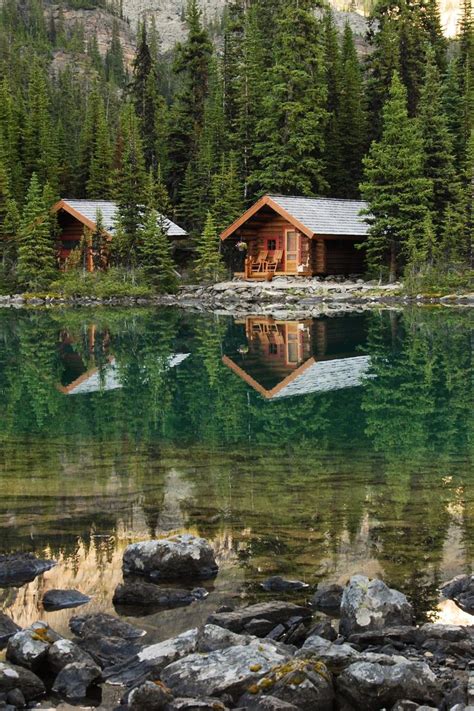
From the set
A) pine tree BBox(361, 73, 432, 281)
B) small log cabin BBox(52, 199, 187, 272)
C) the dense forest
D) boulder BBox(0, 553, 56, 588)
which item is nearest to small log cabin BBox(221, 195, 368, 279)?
the dense forest

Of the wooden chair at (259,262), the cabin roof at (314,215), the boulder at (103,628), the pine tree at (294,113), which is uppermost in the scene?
the pine tree at (294,113)

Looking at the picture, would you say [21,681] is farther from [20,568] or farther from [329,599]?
[329,599]

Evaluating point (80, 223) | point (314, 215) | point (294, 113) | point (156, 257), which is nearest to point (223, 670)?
point (156, 257)

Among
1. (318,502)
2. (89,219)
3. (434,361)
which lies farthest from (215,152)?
(318,502)

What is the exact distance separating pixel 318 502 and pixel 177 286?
36.6m

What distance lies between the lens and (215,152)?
54125 mm

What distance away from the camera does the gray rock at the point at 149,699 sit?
486 centimetres

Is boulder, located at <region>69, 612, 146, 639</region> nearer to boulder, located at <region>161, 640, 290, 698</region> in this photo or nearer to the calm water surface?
the calm water surface

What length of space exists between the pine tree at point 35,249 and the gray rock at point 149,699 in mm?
41443

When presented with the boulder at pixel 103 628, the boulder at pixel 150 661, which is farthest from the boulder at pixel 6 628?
the boulder at pixel 150 661

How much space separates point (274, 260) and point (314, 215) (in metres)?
3.22

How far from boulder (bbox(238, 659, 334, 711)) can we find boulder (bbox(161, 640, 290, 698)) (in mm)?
77

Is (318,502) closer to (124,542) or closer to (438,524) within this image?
(438,524)

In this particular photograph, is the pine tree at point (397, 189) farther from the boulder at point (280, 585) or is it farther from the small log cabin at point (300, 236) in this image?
the boulder at point (280, 585)
